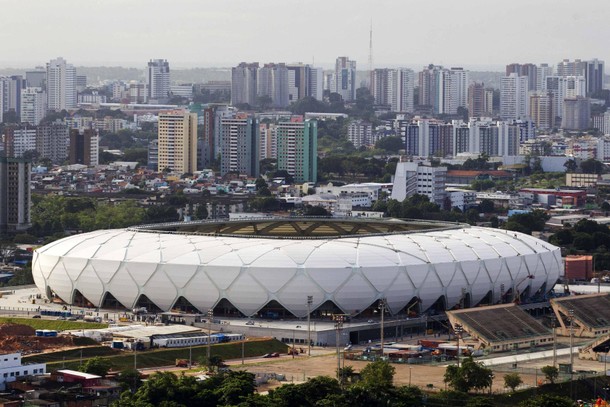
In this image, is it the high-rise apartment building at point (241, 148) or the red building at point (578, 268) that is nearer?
the red building at point (578, 268)

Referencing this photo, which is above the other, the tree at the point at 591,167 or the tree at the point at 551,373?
the tree at the point at 591,167

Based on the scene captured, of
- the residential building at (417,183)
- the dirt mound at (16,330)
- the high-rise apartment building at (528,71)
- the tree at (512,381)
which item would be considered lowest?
the tree at (512,381)

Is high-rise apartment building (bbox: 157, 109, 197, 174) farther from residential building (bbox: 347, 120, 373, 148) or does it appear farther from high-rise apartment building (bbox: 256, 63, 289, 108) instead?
high-rise apartment building (bbox: 256, 63, 289, 108)

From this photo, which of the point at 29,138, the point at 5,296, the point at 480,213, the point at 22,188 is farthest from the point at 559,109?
the point at 5,296

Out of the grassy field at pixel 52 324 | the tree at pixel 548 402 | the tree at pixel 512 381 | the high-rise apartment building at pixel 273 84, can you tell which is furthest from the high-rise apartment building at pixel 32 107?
the tree at pixel 548 402

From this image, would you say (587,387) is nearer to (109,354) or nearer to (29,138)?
(109,354)

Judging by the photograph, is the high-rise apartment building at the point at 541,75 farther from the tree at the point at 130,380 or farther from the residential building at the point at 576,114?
the tree at the point at 130,380

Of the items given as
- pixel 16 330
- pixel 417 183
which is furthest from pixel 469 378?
pixel 417 183
